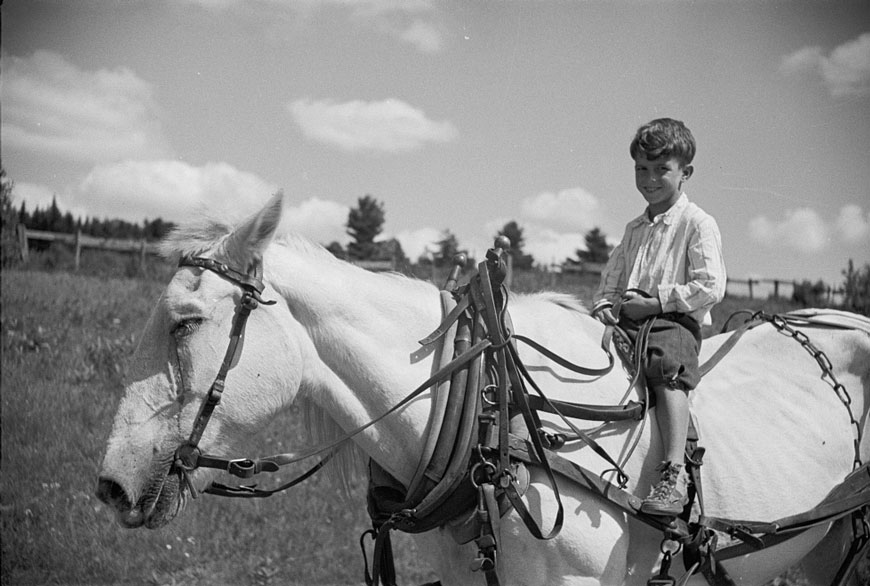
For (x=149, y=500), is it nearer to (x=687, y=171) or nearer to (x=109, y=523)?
(x=687, y=171)

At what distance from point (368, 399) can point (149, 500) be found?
835 millimetres

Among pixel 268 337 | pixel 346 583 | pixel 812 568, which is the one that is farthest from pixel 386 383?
pixel 346 583

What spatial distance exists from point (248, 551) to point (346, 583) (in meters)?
0.95

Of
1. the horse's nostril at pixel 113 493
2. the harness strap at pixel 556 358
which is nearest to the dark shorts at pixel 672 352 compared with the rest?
the harness strap at pixel 556 358

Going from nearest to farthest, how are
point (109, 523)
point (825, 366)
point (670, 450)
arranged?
point (670, 450) < point (825, 366) < point (109, 523)

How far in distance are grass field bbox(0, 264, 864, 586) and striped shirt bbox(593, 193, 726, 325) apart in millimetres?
2555

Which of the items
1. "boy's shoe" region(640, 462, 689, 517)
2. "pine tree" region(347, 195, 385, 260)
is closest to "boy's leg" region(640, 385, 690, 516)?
"boy's shoe" region(640, 462, 689, 517)

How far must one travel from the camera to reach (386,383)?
263 cm

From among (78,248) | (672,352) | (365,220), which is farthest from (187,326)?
(365,220)

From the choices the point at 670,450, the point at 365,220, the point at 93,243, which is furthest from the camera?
the point at 365,220

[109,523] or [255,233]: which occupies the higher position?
[255,233]

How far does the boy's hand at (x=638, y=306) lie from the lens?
3.05 metres

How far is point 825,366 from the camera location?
362 centimetres

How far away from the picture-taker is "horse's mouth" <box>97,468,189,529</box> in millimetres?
2365
